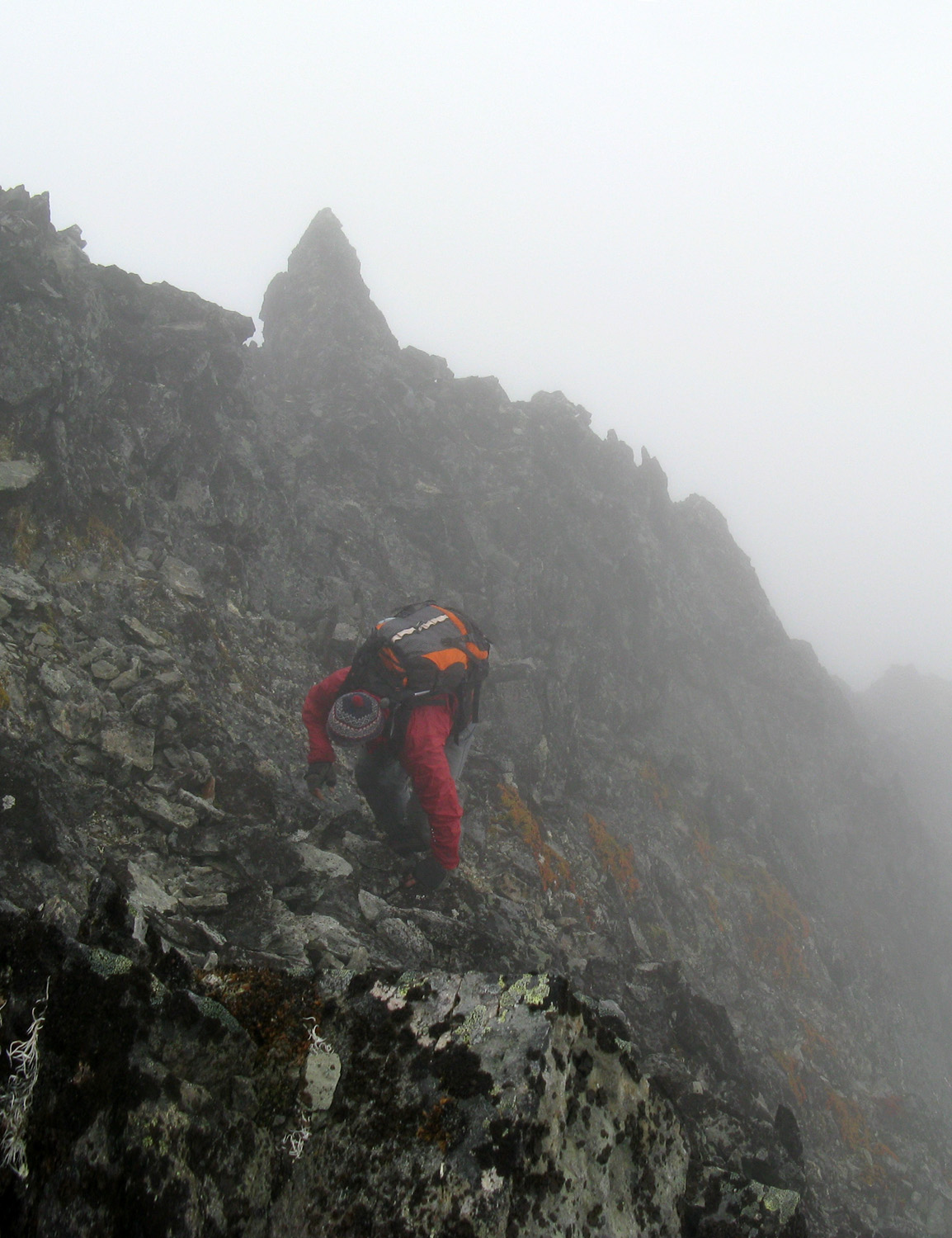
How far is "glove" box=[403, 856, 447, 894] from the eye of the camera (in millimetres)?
10320

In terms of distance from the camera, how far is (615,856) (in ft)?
63.4

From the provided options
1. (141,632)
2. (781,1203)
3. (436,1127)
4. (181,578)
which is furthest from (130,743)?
(781,1203)

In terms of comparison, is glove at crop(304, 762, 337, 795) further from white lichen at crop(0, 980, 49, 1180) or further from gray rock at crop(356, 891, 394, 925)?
white lichen at crop(0, 980, 49, 1180)

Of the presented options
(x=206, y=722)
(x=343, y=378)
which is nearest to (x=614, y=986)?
(x=206, y=722)

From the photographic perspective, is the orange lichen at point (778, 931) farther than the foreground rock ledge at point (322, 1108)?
Yes

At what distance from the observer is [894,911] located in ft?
104

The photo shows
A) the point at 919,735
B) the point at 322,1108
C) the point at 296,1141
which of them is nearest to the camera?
the point at 296,1141

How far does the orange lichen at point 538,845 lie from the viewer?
15.9m

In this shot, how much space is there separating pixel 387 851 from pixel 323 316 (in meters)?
22.9

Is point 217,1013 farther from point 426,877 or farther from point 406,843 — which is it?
point 406,843

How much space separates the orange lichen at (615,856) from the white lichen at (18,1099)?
17213 millimetres

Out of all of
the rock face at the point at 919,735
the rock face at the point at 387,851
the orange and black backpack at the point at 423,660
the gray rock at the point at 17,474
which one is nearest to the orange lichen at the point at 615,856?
the rock face at the point at 387,851

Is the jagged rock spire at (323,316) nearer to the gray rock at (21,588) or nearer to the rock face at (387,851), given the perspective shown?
the rock face at (387,851)

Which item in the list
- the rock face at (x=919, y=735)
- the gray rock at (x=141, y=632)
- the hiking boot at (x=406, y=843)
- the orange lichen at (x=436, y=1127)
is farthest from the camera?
the rock face at (x=919, y=735)
